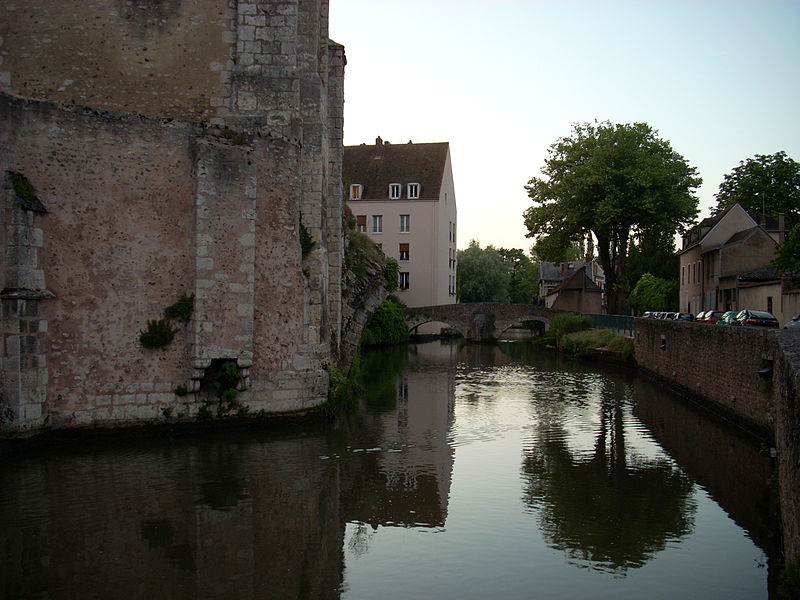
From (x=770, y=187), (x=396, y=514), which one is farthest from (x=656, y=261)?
(x=396, y=514)

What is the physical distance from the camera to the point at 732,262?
123ft

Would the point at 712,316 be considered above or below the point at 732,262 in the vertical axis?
below

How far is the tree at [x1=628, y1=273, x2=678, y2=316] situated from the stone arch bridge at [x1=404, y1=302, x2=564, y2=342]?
9141 millimetres

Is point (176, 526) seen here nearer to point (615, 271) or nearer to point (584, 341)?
point (584, 341)

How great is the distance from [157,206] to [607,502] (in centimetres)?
864

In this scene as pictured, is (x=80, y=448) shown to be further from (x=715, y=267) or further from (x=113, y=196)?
(x=715, y=267)

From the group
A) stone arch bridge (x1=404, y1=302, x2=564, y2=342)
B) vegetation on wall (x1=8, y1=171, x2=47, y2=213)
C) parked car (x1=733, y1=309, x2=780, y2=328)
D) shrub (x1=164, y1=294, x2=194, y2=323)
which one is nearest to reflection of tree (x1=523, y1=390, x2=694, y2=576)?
shrub (x1=164, y1=294, x2=194, y2=323)

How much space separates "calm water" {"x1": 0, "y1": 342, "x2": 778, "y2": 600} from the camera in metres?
7.81

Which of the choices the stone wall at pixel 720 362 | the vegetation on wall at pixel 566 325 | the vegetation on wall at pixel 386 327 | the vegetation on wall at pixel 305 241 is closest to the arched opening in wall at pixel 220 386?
the vegetation on wall at pixel 305 241

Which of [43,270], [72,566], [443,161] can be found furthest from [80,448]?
[443,161]

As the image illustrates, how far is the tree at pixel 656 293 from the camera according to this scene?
5134 centimetres

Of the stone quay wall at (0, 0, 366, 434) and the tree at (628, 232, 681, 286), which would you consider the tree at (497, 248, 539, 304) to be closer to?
the tree at (628, 232, 681, 286)

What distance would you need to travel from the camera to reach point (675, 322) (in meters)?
22.7

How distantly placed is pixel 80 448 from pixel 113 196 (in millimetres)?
4146
